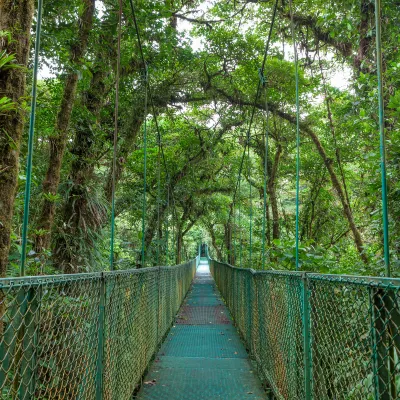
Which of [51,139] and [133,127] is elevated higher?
[133,127]

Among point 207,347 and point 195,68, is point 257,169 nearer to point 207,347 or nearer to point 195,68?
point 195,68

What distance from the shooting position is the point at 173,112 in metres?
7.65

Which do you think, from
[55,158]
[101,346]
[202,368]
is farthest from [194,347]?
[101,346]

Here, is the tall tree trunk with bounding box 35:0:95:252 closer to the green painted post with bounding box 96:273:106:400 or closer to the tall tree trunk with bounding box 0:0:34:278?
the tall tree trunk with bounding box 0:0:34:278

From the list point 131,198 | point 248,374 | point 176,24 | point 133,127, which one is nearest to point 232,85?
point 176,24

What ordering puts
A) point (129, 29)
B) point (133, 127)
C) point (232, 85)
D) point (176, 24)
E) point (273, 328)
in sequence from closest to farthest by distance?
1. point (273, 328)
2. point (129, 29)
3. point (133, 127)
4. point (176, 24)
5. point (232, 85)

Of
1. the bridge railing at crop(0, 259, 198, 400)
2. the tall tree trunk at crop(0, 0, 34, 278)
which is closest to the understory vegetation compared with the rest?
the tall tree trunk at crop(0, 0, 34, 278)

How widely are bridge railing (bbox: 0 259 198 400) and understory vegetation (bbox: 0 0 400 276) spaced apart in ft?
1.35

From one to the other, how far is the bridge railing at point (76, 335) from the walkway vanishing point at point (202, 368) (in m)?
0.20

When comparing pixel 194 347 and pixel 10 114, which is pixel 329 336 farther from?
pixel 194 347

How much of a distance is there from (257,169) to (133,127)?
6.44m

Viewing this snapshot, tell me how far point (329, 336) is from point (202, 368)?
213 centimetres

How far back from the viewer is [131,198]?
25.9 ft

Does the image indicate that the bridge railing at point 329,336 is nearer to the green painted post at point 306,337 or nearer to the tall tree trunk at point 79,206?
the green painted post at point 306,337
